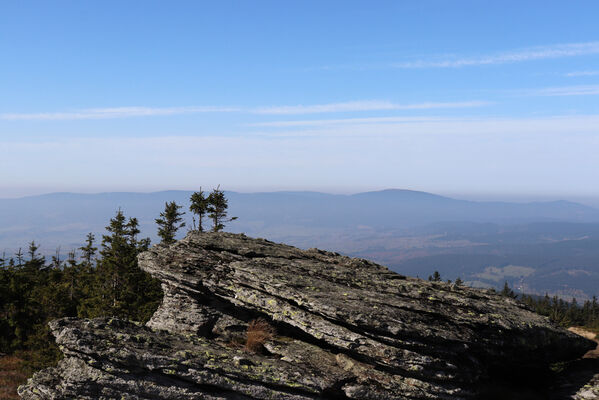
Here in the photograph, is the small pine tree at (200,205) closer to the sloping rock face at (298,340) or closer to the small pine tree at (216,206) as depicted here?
the small pine tree at (216,206)

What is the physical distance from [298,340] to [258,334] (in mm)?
1997

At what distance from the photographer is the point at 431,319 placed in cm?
1664

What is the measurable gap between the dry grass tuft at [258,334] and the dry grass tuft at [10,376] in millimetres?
37798

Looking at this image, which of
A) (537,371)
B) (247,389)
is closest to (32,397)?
(247,389)

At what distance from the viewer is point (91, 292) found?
4850 centimetres

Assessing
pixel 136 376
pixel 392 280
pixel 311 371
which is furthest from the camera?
pixel 392 280

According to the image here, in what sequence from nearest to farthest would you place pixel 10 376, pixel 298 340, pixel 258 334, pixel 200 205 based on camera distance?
pixel 258 334 → pixel 298 340 → pixel 10 376 → pixel 200 205

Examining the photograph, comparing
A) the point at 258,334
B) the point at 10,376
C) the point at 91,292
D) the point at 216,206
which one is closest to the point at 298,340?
the point at 258,334

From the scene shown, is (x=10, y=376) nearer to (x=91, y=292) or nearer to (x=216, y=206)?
(x=91, y=292)

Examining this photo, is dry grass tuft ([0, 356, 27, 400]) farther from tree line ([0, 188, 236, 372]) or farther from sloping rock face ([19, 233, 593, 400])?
sloping rock face ([19, 233, 593, 400])

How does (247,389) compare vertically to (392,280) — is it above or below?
below

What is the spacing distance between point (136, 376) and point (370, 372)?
962 cm

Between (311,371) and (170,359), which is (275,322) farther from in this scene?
(170,359)

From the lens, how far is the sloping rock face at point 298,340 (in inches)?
571
